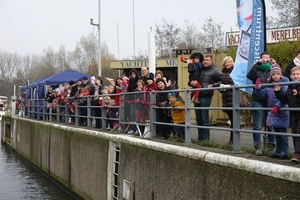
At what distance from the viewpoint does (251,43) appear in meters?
8.31

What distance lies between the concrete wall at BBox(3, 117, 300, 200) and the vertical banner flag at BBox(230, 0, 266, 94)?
59.3 inches

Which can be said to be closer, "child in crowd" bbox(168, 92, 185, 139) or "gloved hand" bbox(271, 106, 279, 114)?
"gloved hand" bbox(271, 106, 279, 114)

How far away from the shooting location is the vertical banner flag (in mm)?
8289

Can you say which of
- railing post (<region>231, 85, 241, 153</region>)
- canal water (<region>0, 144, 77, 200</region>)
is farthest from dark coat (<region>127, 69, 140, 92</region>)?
railing post (<region>231, 85, 241, 153</region>)

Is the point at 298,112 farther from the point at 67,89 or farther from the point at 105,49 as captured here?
the point at 105,49

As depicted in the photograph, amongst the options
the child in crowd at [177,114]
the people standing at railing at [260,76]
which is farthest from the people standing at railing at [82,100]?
the people standing at railing at [260,76]

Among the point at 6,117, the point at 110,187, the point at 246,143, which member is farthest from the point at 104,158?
the point at 6,117

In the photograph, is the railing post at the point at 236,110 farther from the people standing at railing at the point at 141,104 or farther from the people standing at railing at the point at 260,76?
the people standing at railing at the point at 141,104

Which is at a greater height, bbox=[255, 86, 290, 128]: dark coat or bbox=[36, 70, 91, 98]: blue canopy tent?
bbox=[36, 70, 91, 98]: blue canopy tent

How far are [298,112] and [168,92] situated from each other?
329 cm

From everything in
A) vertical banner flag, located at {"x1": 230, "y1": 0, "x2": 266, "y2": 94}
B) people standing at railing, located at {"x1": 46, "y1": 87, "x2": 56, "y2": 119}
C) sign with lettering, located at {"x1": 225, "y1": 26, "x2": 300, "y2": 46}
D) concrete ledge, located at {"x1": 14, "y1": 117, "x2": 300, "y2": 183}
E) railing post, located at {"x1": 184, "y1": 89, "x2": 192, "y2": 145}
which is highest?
sign with lettering, located at {"x1": 225, "y1": 26, "x2": 300, "y2": 46}

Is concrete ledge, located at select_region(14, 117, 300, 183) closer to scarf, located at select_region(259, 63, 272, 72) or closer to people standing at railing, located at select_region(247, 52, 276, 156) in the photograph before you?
people standing at railing, located at select_region(247, 52, 276, 156)

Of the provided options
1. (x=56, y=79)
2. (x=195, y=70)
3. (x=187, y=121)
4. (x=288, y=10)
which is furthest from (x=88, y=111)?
(x=288, y=10)

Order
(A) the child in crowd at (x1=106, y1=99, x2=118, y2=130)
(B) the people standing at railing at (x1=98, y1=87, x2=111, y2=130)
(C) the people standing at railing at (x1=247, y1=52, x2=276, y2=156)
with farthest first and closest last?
(B) the people standing at railing at (x1=98, y1=87, x2=111, y2=130) → (A) the child in crowd at (x1=106, y1=99, x2=118, y2=130) → (C) the people standing at railing at (x1=247, y1=52, x2=276, y2=156)
